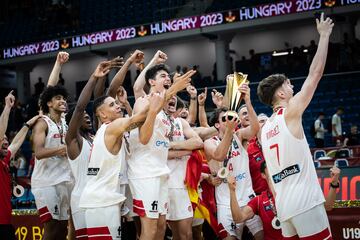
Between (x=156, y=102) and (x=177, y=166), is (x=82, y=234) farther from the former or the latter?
(x=156, y=102)

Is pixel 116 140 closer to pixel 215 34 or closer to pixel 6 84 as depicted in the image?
pixel 215 34

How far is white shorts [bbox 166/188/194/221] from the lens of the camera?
22.3 ft

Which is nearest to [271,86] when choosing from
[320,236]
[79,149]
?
[320,236]

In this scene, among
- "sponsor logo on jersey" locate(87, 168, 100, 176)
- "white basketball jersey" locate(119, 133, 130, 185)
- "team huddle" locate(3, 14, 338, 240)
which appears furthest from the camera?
"white basketball jersey" locate(119, 133, 130, 185)

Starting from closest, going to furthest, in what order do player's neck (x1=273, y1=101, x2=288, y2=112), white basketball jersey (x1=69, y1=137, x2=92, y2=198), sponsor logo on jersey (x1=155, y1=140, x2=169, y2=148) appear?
1. player's neck (x1=273, y1=101, x2=288, y2=112)
2. sponsor logo on jersey (x1=155, y1=140, x2=169, y2=148)
3. white basketball jersey (x1=69, y1=137, x2=92, y2=198)

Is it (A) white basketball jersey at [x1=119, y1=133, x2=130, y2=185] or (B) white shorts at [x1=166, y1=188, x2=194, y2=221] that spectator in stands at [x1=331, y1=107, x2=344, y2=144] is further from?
(A) white basketball jersey at [x1=119, y1=133, x2=130, y2=185]

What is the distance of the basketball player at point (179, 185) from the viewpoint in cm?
680

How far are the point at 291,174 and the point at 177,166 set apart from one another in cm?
219

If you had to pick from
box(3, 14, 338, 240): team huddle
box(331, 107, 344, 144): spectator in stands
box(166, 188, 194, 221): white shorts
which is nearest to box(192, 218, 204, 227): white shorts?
box(3, 14, 338, 240): team huddle

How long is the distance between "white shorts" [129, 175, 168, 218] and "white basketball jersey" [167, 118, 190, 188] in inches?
32.0

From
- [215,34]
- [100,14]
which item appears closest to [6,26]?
[100,14]

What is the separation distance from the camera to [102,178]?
5.94m

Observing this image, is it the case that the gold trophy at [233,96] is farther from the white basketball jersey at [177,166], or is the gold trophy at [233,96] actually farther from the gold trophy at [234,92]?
the white basketball jersey at [177,166]

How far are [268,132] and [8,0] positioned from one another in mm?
26840
